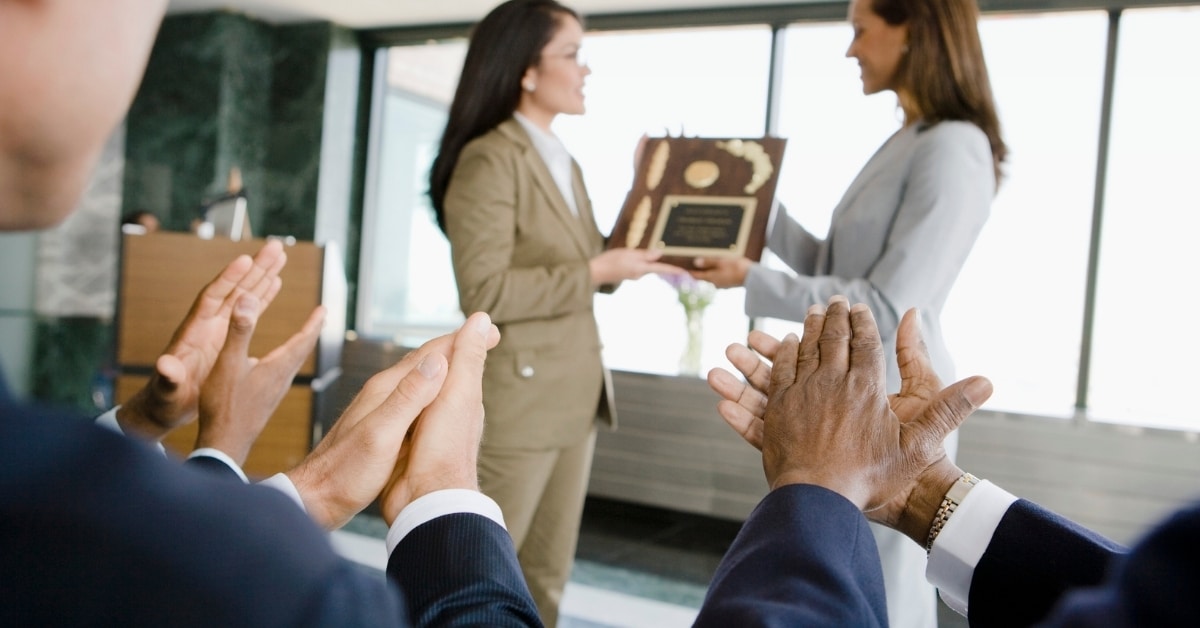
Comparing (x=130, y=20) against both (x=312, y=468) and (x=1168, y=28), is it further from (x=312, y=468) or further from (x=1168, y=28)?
(x=1168, y=28)

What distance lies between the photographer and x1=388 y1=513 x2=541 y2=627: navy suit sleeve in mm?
559

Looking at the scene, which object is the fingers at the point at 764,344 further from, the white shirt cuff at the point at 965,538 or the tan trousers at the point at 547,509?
the tan trousers at the point at 547,509

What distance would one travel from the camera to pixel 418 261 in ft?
19.7

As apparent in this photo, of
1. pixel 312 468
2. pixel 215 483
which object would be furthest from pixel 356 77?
pixel 215 483

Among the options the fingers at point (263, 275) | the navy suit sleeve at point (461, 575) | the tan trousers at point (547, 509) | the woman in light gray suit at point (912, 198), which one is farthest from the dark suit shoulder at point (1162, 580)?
the tan trousers at point (547, 509)

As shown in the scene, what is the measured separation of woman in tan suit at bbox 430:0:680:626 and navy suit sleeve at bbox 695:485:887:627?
1476 millimetres

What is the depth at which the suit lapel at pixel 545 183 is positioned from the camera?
2191mm

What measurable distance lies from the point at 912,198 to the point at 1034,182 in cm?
312

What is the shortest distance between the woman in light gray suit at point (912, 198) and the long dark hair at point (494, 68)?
716mm

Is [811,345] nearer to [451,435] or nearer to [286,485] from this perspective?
[451,435]

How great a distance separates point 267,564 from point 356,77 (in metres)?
6.11

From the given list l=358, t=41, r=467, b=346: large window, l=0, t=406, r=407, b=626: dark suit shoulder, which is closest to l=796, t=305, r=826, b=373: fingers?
l=0, t=406, r=407, b=626: dark suit shoulder

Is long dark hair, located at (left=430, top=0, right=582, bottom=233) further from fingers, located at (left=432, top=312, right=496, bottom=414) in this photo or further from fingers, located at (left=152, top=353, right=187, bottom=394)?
fingers, located at (left=432, top=312, right=496, bottom=414)

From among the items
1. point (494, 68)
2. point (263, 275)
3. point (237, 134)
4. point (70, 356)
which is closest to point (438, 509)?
point (263, 275)
